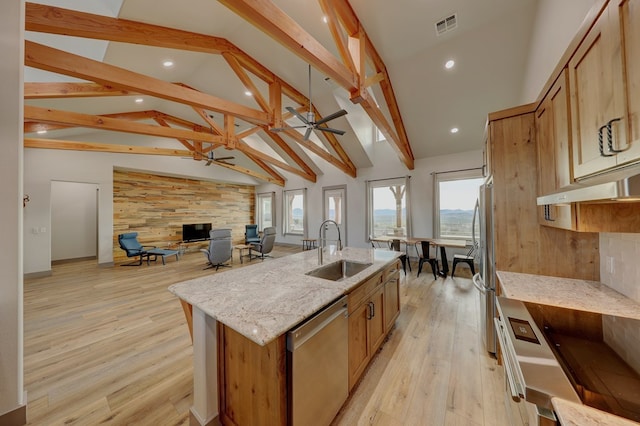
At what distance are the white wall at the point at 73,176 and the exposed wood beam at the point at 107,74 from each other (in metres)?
4.48

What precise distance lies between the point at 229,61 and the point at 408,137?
13.4 ft

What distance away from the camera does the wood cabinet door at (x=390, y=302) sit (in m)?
2.38

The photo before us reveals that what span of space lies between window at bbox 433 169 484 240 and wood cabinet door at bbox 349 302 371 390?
473cm

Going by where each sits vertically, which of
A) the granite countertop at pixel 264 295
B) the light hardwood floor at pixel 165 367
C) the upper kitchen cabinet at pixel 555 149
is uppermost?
the upper kitchen cabinet at pixel 555 149

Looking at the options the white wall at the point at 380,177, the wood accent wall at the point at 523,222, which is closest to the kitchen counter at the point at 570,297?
the wood accent wall at the point at 523,222

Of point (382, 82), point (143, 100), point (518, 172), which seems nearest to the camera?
point (518, 172)

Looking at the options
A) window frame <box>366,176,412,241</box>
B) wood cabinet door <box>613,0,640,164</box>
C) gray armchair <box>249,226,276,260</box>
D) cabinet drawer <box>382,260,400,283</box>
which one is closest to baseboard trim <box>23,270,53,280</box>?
gray armchair <box>249,226,276,260</box>

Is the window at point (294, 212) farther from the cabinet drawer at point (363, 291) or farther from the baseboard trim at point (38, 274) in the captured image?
the cabinet drawer at point (363, 291)

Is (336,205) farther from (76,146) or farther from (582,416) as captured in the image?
(582,416)

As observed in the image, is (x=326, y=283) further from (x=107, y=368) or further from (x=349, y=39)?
(x=349, y=39)

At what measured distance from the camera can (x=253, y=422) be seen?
1264mm

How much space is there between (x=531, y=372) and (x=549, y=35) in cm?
317

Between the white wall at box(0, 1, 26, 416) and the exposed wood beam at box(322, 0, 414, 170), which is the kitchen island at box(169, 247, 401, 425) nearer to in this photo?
the white wall at box(0, 1, 26, 416)

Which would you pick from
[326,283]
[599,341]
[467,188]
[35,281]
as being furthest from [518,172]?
[35,281]
